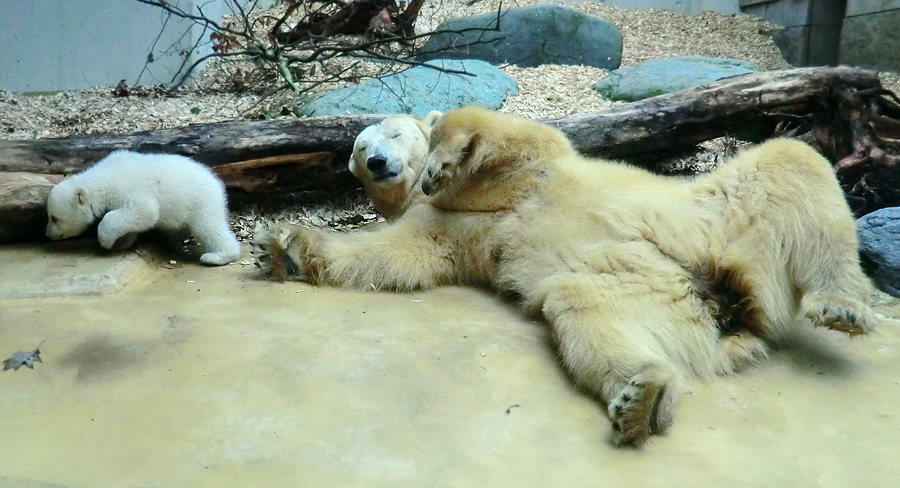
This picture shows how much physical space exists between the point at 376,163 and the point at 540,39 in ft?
15.8

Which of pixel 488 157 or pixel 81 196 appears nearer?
pixel 488 157

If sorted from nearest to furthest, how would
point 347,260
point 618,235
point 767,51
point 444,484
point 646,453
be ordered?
1. point 444,484
2. point 646,453
3. point 618,235
4. point 347,260
5. point 767,51

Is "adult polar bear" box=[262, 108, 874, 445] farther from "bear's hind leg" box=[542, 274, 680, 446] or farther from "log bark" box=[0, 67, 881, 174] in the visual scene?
"log bark" box=[0, 67, 881, 174]

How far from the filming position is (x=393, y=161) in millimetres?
3449

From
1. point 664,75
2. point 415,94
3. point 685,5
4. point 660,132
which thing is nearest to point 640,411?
point 660,132

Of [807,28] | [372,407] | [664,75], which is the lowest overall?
[372,407]

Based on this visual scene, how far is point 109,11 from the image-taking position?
6688 millimetres

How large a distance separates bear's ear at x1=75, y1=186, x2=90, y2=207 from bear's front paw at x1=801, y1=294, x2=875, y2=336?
3.31m

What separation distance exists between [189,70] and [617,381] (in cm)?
607

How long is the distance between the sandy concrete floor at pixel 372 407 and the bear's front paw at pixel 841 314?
23cm

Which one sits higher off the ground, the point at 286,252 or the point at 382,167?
the point at 382,167

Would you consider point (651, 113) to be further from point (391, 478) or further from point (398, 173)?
point (391, 478)

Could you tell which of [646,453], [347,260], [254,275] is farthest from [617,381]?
[254,275]

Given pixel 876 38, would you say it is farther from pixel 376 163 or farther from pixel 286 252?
pixel 286 252
